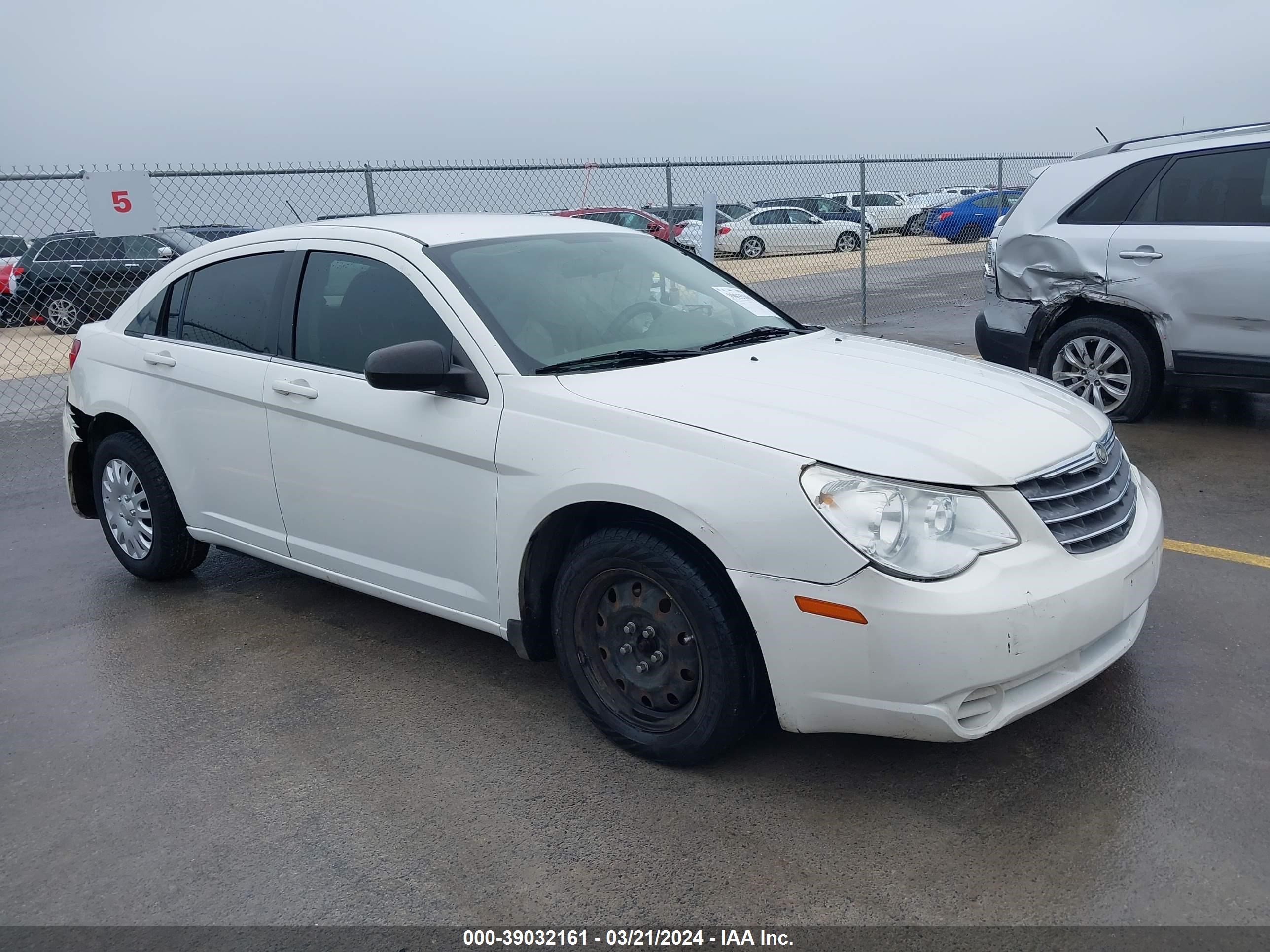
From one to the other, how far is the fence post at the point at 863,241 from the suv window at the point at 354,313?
31.0ft

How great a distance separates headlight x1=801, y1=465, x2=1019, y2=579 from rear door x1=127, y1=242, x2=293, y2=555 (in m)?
2.36

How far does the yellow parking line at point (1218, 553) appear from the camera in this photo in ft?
15.8

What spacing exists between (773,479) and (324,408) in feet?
6.07

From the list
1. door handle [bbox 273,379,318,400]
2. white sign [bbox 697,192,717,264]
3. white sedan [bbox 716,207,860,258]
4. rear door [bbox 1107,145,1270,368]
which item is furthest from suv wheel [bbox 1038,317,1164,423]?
white sedan [bbox 716,207,860,258]

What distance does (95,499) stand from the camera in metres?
5.35

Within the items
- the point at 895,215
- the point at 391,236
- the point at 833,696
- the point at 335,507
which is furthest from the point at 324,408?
the point at 895,215

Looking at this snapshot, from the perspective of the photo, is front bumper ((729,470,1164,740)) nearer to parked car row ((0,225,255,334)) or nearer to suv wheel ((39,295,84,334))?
parked car row ((0,225,255,334))

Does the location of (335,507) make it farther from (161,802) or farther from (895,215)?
(895,215)

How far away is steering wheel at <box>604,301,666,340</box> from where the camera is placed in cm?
397

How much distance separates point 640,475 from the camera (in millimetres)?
3164

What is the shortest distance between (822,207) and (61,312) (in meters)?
11.6

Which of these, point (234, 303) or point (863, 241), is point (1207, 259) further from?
point (863, 241)

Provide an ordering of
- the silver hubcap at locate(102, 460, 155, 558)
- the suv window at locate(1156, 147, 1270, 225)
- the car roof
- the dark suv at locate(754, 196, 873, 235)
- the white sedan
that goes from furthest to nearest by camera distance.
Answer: the white sedan, the dark suv at locate(754, 196, 873, 235), the suv window at locate(1156, 147, 1270, 225), the silver hubcap at locate(102, 460, 155, 558), the car roof

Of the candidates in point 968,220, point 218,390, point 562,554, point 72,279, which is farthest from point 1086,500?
point 72,279
